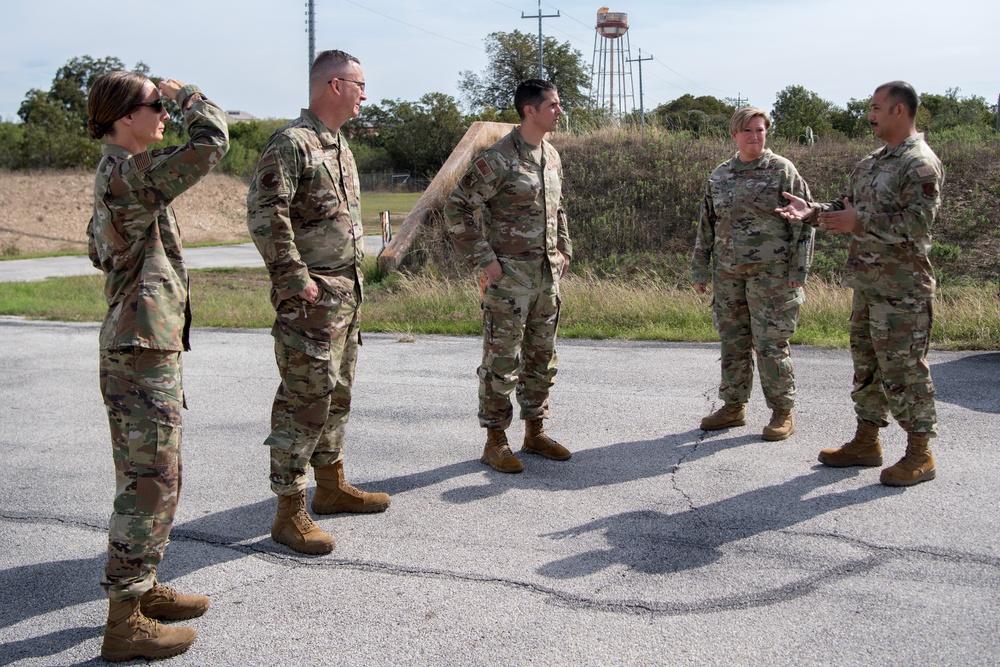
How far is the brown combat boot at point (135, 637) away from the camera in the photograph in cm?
328

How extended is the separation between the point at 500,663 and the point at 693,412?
3786 mm

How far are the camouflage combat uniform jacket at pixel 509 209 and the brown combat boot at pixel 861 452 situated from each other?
202cm

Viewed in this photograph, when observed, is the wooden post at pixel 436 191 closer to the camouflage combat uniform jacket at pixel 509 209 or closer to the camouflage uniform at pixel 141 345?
the camouflage combat uniform jacket at pixel 509 209

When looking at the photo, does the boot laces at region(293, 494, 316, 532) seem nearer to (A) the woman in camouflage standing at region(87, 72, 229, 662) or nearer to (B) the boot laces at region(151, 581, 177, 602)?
(B) the boot laces at region(151, 581, 177, 602)

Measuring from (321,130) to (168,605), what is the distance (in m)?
2.31

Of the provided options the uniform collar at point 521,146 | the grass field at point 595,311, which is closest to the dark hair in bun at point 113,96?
the uniform collar at point 521,146

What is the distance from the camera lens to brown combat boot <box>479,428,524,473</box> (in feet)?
17.5

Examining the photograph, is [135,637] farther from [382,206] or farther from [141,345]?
[382,206]

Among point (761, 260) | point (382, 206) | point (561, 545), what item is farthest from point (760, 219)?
point (382, 206)

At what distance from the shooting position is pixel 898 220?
15.9ft

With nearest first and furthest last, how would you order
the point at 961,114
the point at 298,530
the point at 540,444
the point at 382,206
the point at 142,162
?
the point at 142,162 < the point at 298,530 < the point at 540,444 < the point at 961,114 < the point at 382,206

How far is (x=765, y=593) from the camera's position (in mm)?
3703

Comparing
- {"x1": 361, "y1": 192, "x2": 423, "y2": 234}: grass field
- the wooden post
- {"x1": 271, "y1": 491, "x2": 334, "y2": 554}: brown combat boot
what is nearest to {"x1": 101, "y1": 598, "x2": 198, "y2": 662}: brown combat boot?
{"x1": 271, "y1": 491, "x2": 334, "y2": 554}: brown combat boot

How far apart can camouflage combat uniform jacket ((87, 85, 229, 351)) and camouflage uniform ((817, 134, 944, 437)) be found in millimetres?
3625
